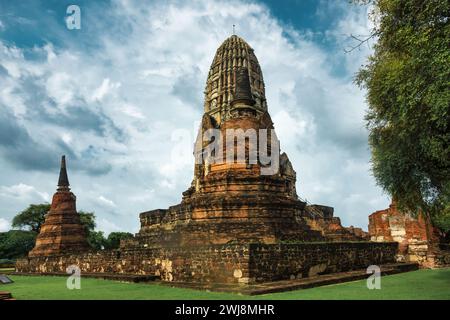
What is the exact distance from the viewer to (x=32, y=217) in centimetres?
5359

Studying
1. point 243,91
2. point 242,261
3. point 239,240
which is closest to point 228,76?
point 243,91

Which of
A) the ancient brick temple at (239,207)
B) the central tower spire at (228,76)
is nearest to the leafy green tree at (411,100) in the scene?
the ancient brick temple at (239,207)

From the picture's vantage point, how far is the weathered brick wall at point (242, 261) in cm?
1205

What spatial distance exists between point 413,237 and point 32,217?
155 ft

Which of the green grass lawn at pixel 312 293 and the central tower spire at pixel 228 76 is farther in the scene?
the central tower spire at pixel 228 76

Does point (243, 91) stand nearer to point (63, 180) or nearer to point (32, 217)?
point (63, 180)

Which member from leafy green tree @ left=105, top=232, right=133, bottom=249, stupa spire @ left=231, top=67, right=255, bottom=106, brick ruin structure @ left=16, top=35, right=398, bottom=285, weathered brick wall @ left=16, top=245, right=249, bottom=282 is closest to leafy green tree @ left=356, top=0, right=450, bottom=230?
brick ruin structure @ left=16, top=35, right=398, bottom=285

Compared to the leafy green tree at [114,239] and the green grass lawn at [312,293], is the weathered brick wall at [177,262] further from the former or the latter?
the leafy green tree at [114,239]

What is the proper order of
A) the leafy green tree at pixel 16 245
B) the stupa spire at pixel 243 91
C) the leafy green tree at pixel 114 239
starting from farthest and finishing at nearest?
the leafy green tree at pixel 114 239
the leafy green tree at pixel 16 245
the stupa spire at pixel 243 91

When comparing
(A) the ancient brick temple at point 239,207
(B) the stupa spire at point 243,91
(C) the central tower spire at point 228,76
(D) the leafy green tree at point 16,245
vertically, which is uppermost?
(C) the central tower spire at point 228,76

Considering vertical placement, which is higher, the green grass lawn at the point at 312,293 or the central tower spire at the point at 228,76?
the central tower spire at the point at 228,76

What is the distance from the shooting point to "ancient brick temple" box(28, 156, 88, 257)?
27.3 meters

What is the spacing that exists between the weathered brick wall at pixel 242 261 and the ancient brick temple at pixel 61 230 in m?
9.11

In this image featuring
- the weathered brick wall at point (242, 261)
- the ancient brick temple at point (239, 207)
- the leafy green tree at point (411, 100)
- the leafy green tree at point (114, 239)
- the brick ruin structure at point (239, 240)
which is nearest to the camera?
the leafy green tree at point (411, 100)
